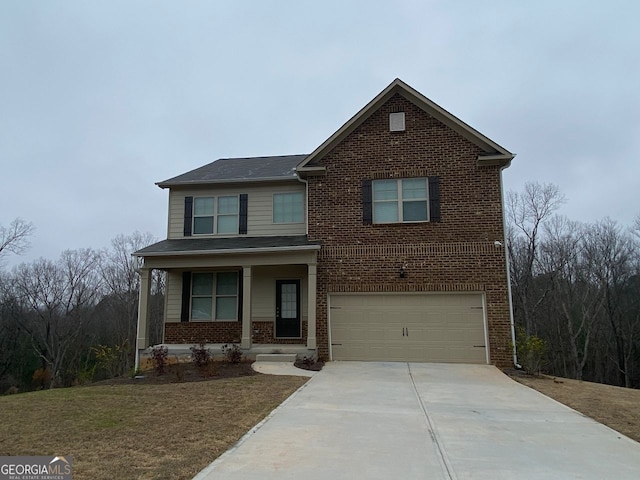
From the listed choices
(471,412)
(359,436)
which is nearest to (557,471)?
(359,436)

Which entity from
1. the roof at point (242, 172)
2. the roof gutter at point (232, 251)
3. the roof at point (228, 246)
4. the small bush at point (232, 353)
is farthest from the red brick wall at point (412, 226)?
the small bush at point (232, 353)

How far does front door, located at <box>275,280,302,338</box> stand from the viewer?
1461cm

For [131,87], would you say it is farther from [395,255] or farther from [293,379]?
[293,379]

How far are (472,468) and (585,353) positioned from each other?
103ft

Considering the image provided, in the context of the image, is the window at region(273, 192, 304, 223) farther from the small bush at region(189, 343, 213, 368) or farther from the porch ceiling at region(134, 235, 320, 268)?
the small bush at region(189, 343, 213, 368)

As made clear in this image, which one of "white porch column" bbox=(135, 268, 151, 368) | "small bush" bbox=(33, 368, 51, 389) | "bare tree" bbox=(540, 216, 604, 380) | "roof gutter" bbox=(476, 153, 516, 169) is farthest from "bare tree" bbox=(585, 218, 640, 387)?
"small bush" bbox=(33, 368, 51, 389)

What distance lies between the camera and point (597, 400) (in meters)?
8.84

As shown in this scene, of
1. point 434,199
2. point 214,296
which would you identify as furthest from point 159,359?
point 434,199

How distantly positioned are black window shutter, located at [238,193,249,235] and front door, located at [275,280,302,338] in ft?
7.08

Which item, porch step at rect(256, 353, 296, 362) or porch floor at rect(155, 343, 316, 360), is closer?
porch step at rect(256, 353, 296, 362)

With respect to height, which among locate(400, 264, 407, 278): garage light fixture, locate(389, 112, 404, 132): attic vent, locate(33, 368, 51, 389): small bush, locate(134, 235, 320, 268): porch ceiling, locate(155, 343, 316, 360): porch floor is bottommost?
locate(33, 368, 51, 389): small bush

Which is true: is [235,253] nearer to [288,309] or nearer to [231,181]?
[288,309]

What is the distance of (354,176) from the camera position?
14234 mm

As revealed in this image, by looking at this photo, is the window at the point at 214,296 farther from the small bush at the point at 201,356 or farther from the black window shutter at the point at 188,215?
the small bush at the point at 201,356
